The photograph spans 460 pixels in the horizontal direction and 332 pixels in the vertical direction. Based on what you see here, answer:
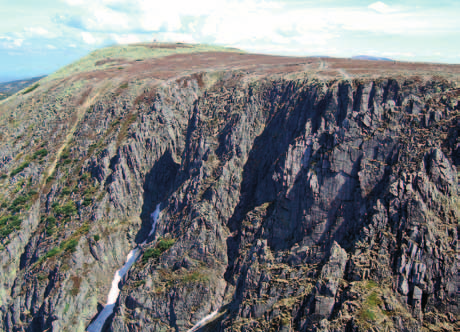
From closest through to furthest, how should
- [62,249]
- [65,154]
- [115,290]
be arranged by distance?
[115,290] → [62,249] → [65,154]

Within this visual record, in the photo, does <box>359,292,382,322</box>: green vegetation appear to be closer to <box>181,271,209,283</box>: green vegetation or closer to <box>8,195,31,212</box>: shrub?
<box>181,271,209,283</box>: green vegetation

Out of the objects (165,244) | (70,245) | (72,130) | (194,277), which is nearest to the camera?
(194,277)

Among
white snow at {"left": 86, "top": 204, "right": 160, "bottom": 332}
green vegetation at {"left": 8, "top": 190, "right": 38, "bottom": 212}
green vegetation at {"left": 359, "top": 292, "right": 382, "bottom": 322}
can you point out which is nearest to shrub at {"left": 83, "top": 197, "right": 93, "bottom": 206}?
green vegetation at {"left": 8, "top": 190, "right": 38, "bottom": 212}

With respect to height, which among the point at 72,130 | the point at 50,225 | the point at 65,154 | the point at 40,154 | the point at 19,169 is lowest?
the point at 50,225

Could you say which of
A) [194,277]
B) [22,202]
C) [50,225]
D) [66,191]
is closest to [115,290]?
[194,277]

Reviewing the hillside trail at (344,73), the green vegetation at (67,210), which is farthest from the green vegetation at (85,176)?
the hillside trail at (344,73)

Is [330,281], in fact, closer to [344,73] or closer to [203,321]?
[203,321]

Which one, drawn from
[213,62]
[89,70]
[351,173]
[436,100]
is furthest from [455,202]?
[89,70]
